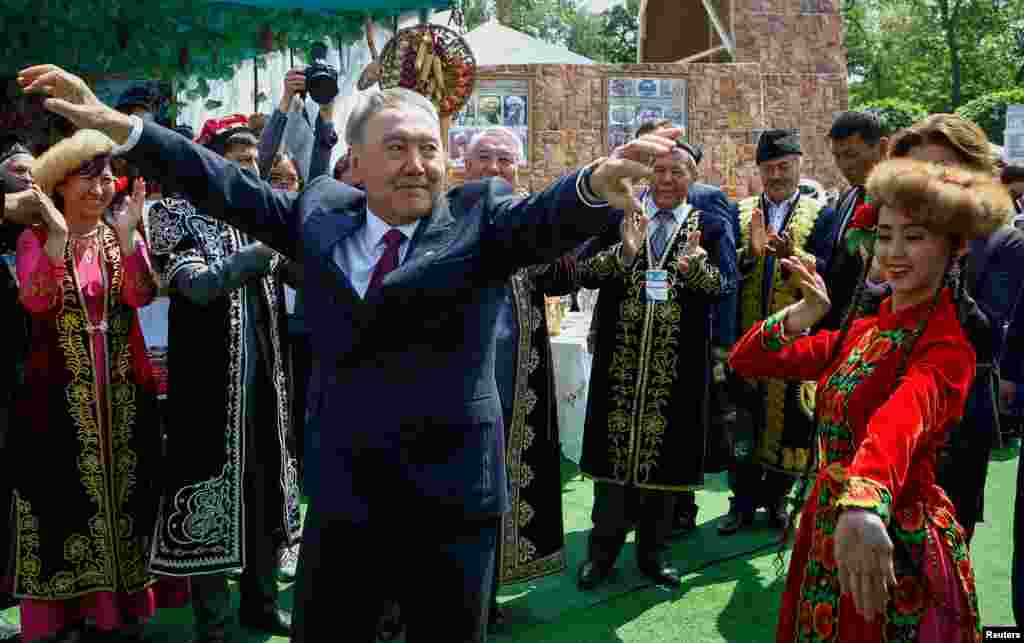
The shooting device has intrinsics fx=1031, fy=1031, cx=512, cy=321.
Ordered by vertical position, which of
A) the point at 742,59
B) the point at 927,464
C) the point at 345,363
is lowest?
the point at 927,464

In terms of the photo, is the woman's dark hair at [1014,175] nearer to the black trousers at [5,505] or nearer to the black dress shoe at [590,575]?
the black dress shoe at [590,575]

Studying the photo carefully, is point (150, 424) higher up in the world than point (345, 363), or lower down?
lower down

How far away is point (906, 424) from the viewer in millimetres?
2414

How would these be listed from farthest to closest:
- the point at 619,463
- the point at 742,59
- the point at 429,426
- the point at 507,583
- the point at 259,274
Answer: the point at 742,59 → the point at 619,463 → the point at 507,583 → the point at 259,274 → the point at 429,426

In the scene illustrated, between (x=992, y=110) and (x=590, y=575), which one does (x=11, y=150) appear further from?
(x=992, y=110)

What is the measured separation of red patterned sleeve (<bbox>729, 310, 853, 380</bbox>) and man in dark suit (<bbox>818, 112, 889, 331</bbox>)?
2.20 meters

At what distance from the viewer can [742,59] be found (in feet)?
57.8

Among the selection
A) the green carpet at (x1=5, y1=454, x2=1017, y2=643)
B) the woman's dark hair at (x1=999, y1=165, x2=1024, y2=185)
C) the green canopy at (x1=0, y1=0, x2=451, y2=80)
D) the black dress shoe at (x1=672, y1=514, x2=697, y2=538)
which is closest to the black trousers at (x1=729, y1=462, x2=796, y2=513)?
the green carpet at (x1=5, y1=454, x2=1017, y2=643)

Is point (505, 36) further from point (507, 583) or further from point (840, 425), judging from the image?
point (840, 425)

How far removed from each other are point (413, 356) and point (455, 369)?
11cm

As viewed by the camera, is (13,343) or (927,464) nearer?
(927,464)

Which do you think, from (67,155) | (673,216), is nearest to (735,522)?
(673,216)

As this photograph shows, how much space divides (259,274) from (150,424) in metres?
0.86

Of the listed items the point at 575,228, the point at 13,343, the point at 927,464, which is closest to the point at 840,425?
the point at 927,464
